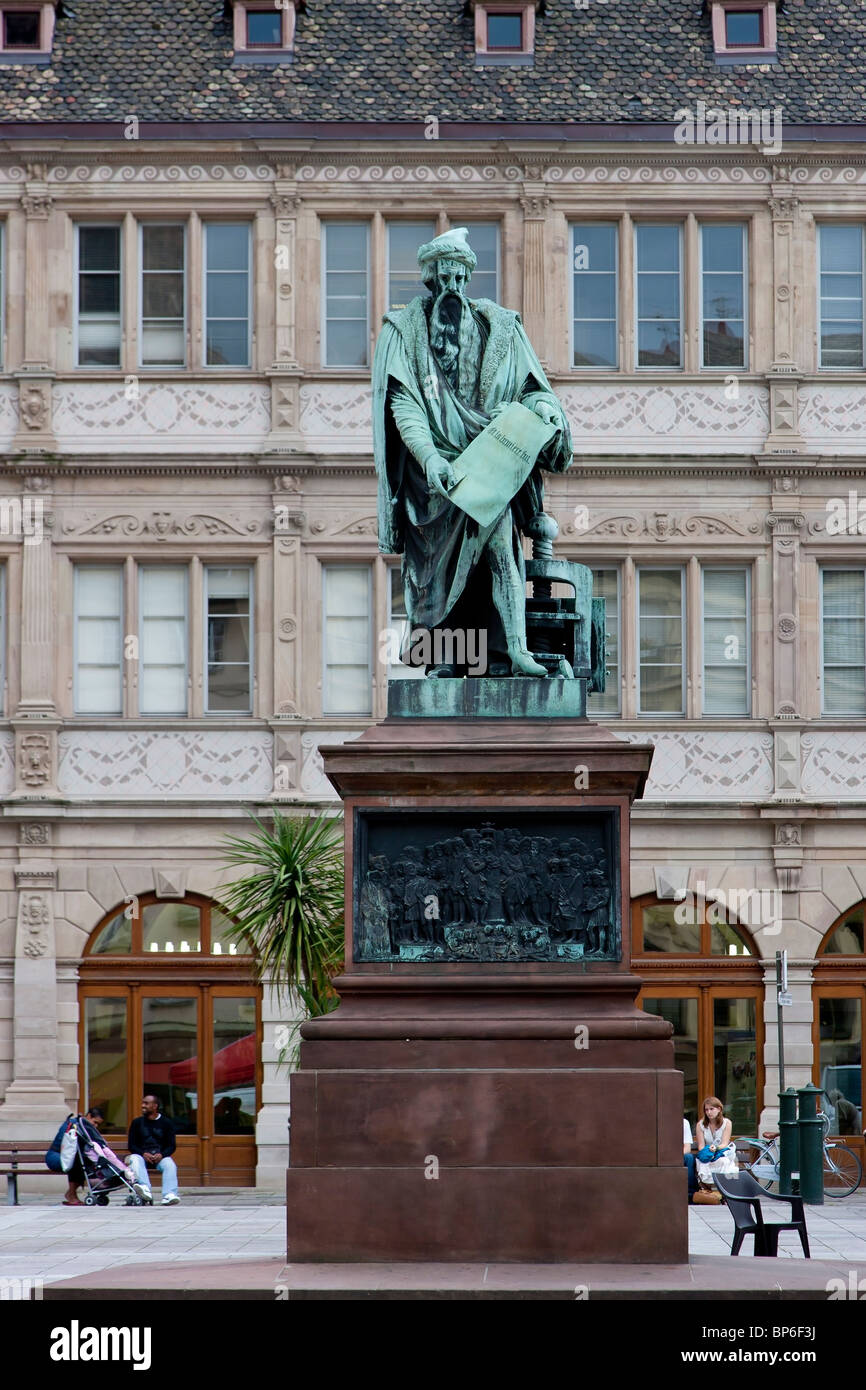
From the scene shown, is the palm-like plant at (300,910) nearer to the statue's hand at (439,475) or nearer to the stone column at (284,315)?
the stone column at (284,315)

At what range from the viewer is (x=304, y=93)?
2972 cm

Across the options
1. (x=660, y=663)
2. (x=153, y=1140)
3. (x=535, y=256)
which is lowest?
(x=153, y=1140)

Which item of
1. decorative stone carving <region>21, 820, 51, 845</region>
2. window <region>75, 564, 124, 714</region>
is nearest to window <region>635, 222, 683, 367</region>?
window <region>75, 564, 124, 714</region>

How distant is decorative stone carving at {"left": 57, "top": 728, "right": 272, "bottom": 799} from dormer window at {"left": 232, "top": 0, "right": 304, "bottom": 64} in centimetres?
830

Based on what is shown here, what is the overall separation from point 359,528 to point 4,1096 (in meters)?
7.72

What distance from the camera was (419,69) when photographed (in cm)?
3002

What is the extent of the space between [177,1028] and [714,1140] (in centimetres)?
769

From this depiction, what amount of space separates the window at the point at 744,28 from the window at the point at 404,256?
4.46m

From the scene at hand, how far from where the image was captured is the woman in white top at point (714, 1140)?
76.2 feet

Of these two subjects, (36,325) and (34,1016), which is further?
(36,325)

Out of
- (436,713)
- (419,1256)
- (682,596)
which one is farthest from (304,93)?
(419,1256)

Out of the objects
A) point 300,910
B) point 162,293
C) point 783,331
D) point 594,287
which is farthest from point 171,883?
point 783,331

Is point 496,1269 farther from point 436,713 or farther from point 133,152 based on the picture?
point 133,152

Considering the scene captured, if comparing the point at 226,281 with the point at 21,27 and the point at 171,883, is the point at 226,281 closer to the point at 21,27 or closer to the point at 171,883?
the point at 21,27
